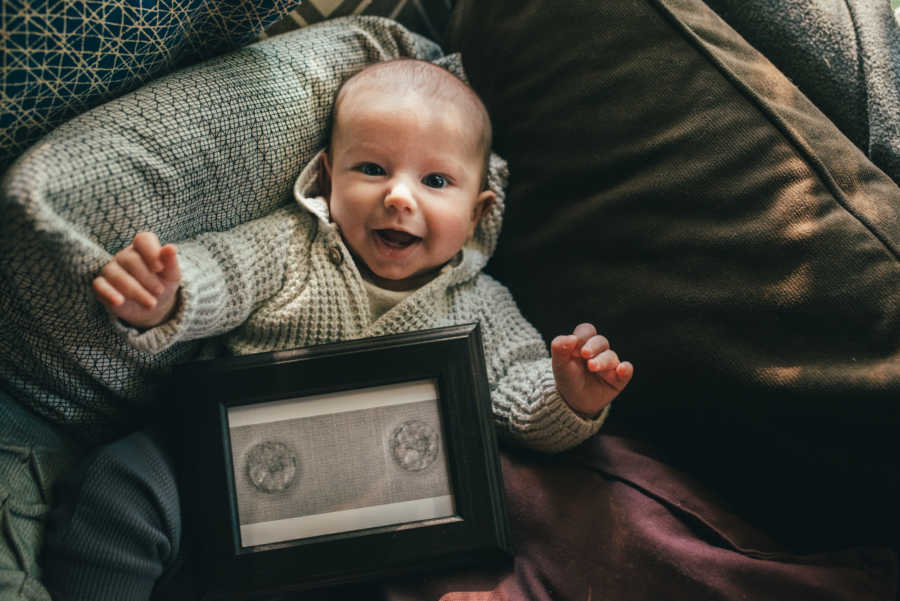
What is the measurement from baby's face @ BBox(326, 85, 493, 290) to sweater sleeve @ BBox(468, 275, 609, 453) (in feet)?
0.43

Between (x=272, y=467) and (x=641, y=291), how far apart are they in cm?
51

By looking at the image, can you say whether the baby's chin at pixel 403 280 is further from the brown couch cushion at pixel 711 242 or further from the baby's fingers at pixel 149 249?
the baby's fingers at pixel 149 249

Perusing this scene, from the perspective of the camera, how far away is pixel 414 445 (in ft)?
2.46

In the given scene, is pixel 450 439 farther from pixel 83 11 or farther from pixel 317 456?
pixel 83 11

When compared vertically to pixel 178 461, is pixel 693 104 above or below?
above

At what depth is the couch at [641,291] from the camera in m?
0.69

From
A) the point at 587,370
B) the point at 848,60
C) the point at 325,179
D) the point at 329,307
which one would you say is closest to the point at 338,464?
the point at 329,307

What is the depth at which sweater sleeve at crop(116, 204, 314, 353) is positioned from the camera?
68 cm

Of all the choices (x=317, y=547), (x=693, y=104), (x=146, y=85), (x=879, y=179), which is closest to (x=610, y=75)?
(x=693, y=104)

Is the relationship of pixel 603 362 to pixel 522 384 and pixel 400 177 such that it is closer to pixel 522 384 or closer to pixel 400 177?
pixel 522 384

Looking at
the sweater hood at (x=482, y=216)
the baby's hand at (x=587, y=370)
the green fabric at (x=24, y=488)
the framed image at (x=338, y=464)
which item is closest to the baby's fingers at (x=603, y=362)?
the baby's hand at (x=587, y=370)

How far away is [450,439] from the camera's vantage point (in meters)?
0.75

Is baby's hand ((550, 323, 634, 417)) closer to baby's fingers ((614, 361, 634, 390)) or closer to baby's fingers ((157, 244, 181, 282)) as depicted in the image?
baby's fingers ((614, 361, 634, 390))

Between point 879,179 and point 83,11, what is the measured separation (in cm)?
92
